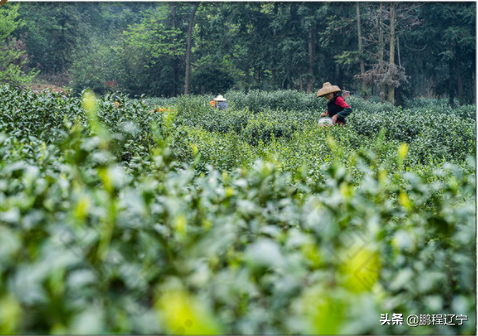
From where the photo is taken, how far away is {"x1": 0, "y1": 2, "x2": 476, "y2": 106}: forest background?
84.9ft

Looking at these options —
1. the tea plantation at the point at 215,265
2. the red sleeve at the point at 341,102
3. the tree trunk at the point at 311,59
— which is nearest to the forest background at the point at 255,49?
the tree trunk at the point at 311,59

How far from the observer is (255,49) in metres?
29.8

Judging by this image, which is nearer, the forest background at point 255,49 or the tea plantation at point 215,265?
the tea plantation at point 215,265

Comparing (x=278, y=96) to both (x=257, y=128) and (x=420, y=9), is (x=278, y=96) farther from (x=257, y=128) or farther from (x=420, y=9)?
(x=420, y=9)

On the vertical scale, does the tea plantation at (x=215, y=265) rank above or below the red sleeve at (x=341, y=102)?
above

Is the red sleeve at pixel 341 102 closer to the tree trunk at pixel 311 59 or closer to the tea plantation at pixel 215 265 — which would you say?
the tea plantation at pixel 215 265

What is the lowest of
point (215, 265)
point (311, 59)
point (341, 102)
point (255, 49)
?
point (341, 102)

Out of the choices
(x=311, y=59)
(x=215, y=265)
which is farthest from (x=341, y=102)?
(x=311, y=59)

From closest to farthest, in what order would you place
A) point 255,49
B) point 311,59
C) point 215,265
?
point 215,265 < point 311,59 < point 255,49

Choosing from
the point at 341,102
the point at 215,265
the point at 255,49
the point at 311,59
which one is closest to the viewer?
the point at 215,265

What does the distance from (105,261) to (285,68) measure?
1114 inches

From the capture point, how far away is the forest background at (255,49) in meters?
25.9

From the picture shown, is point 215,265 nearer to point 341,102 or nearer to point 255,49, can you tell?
point 341,102

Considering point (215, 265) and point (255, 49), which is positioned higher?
point (255, 49)
